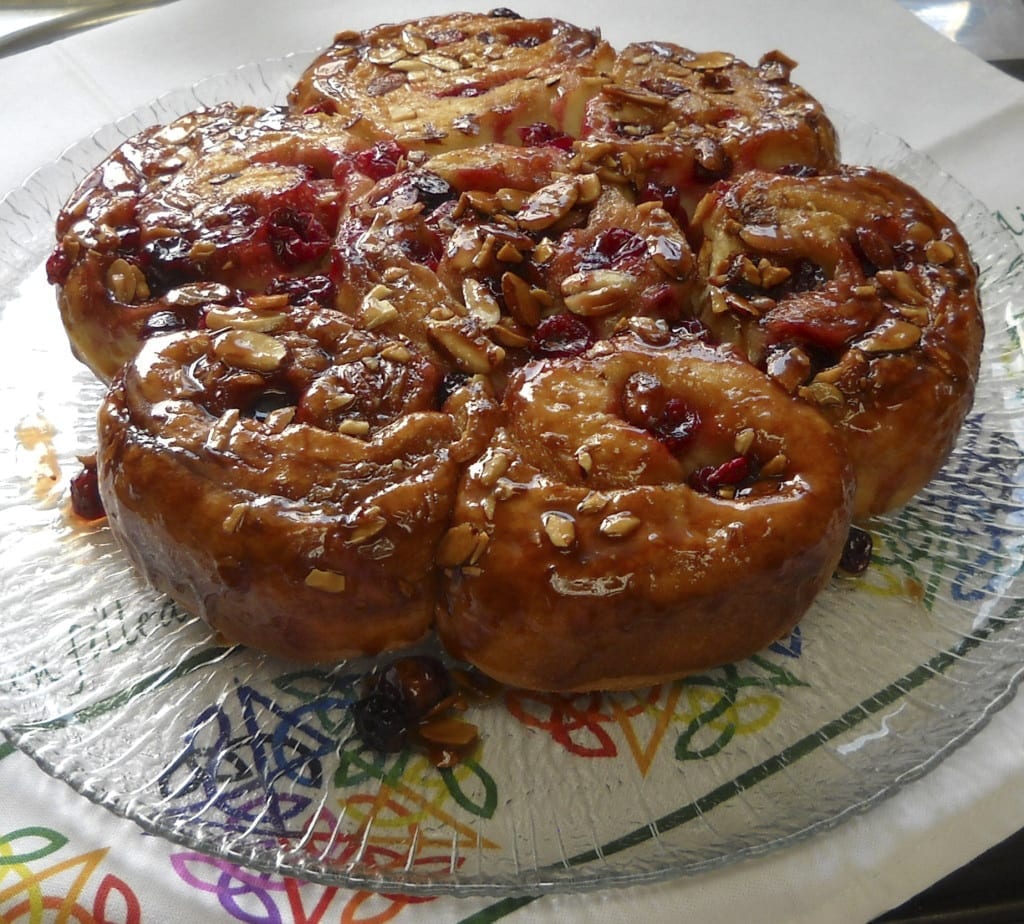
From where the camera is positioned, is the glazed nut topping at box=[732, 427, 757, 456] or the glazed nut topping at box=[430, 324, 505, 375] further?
the glazed nut topping at box=[430, 324, 505, 375]

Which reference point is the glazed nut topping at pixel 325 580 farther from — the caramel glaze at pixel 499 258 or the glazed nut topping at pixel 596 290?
the glazed nut topping at pixel 596 290

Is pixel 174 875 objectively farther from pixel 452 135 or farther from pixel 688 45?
pixel 688 45

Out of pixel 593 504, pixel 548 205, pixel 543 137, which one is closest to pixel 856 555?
pixel 593 504

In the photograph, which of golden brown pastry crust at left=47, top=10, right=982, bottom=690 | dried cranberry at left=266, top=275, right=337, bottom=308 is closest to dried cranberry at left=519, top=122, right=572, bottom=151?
golden brown pastry crust at left=47, top=10, right=982, bottom=690

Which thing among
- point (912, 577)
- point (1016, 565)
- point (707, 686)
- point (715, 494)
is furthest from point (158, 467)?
point (1016, 565)

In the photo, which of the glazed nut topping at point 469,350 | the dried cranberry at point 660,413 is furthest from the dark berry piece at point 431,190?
the dried cranberry at point 660,413

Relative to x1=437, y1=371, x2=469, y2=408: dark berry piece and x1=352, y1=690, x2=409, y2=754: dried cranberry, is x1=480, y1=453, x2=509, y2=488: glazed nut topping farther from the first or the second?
x1=352, y1=690, x2=409, y2=754: dried cranberry
